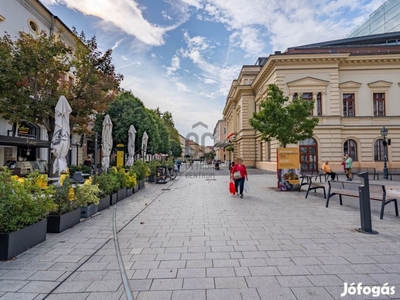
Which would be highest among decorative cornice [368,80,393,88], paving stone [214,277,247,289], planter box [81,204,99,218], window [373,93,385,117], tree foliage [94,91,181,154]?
decorative cornice [368,80,393,88]

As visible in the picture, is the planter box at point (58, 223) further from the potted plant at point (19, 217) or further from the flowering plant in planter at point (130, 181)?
the flowering plant in planter at point (130, 181)

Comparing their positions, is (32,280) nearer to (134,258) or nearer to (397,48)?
(134,258)

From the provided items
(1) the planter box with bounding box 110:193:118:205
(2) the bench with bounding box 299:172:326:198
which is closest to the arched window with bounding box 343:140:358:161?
(2) the bench with bounding box 299:172:326:198

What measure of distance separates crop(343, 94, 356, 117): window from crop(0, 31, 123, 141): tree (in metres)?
22.5

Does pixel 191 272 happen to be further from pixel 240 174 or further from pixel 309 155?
pixel 309 155

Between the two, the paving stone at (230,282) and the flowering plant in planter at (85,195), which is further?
the flowering plant in planter at (85,195)

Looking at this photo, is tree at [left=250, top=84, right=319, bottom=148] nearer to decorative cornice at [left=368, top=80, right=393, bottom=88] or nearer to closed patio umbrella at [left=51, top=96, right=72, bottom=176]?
closed patio umbrella at [left=51, top=96, right=72, bottom=176]

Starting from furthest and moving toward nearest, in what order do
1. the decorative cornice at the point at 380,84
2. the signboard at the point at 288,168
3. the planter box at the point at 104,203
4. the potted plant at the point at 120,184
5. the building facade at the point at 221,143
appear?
the building facade at the point at 221,143
the decorative cornice at the point at 380,84
the signboard at the point at 288,168
the potted plant at the point at 120,184
the planter box at the point at 104,203

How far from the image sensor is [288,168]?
12.0m

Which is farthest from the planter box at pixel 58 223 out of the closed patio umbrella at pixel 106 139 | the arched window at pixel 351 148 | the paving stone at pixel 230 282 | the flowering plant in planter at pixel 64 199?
the arched window at pixel 351 148

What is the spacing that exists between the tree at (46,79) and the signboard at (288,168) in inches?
447

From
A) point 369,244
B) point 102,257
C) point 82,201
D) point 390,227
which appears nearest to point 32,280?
point 102,257

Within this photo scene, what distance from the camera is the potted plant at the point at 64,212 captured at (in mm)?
5172

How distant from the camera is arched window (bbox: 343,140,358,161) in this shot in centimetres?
2452
